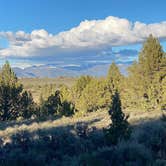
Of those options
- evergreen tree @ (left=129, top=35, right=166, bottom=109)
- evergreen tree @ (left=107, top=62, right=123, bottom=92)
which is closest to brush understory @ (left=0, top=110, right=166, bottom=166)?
evergreen tree @ (left=129, top=35, right=166, bottom=109)

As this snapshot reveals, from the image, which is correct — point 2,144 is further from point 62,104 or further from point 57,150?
point 62,104

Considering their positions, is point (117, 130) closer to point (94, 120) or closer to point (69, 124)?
point (69, 124)

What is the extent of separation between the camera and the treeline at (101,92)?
136 ft

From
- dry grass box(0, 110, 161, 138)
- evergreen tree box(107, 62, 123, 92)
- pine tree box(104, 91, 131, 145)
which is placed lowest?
dry grass box(0, 110, 161, 138)

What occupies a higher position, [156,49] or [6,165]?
[156,49]

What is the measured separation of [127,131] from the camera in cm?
1310

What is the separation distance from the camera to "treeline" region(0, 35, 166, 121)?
136ft

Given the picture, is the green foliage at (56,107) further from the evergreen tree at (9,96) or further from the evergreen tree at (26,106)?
the evergreen tree at (9,96)

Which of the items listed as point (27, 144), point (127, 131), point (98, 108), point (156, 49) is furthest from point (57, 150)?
point (98, 108)

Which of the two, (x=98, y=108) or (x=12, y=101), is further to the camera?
(x=98, y=108)

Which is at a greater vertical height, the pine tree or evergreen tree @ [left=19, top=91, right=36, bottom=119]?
the pine tree

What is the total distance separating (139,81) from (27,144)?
1209 inches

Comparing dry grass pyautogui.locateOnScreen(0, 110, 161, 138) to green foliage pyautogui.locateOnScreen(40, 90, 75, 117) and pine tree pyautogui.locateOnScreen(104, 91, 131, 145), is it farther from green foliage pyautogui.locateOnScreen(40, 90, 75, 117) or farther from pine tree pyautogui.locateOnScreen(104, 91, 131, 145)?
green foliage pyautogui.locateOnScreen(40, 90, 75, 117)

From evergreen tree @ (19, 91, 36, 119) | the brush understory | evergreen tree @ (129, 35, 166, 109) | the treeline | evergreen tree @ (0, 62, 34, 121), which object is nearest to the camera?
the brush understory
